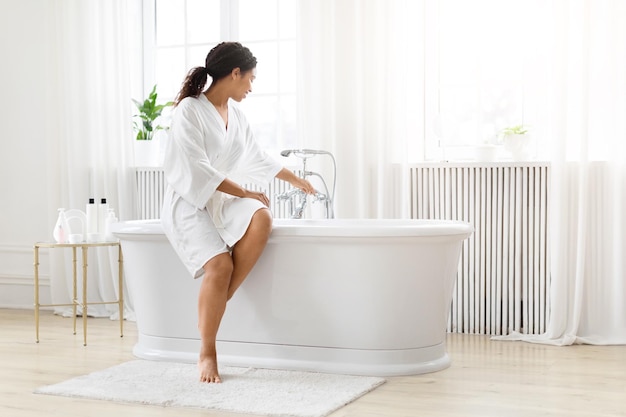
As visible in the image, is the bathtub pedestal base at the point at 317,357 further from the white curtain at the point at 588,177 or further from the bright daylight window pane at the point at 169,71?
the bright daylight window pane at the point at 169,71

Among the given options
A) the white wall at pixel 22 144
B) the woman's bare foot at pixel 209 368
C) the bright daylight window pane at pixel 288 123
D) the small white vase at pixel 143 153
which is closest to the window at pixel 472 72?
the bright daylight window pane at pixel 288 123

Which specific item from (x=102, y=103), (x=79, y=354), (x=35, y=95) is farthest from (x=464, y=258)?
(x=35, y=95)

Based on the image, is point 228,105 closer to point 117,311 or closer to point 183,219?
point 183,219

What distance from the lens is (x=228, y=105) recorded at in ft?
11.8

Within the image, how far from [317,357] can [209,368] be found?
434 mm

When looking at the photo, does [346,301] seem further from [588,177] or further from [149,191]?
[149,191]

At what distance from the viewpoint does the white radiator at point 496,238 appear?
13.7 ft

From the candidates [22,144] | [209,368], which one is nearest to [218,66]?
[209,368]

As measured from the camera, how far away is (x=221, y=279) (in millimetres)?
3285

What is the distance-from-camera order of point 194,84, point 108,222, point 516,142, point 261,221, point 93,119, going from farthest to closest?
point 93,119, point 108,222, point 516,142, point 194,84, point 261,221

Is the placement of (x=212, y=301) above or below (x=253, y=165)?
below

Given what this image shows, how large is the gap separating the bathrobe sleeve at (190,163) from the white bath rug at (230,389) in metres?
0.65

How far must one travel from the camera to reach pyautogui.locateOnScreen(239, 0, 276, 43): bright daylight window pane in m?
5.04

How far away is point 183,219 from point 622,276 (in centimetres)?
200
